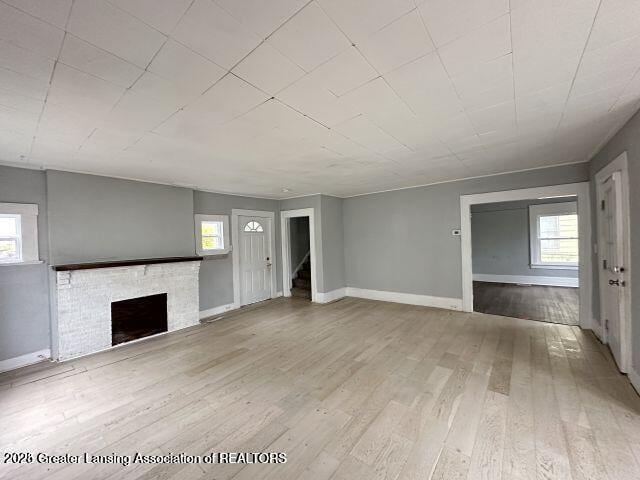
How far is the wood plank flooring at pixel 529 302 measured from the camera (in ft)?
14.7

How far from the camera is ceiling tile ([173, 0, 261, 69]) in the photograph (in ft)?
3.67

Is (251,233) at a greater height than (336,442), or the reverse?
(251,233)

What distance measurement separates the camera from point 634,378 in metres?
2.31

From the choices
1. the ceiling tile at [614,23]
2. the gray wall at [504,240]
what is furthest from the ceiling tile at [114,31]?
the gray wall at [504,240]

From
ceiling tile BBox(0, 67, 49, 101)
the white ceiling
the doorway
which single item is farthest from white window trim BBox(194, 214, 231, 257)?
the doorway

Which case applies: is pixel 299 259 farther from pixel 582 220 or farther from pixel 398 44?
pixel 398 44

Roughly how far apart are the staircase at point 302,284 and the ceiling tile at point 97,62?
538 centimetres

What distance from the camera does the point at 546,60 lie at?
4.94 ft

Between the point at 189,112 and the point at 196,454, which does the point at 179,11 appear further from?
the point at 196,454

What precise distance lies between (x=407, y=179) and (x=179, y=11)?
13.8ft

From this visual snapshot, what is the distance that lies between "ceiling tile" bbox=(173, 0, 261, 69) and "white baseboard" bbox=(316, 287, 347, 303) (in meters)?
4.93

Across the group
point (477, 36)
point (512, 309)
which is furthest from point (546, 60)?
point (512, 309)

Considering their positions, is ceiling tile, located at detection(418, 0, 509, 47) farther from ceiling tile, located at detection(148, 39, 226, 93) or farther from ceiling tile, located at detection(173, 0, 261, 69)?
ceiling tile, located at detection(148, 39, 226, 93)

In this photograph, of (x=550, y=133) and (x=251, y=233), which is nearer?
(x=550, y=133)
